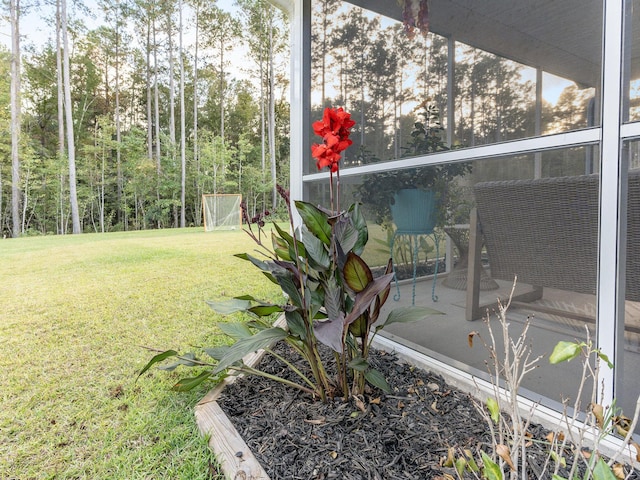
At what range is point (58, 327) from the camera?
256cm

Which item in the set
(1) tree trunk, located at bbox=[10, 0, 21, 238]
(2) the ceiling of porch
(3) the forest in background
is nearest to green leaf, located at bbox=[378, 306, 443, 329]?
(2) the ceiling of porch

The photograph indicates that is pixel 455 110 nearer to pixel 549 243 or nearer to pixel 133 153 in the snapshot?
pixel 549 243

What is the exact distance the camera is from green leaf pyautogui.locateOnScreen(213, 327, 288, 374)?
47.7 inches

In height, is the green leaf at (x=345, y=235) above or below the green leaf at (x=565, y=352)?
above

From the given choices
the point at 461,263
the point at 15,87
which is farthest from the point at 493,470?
the point at 15,87

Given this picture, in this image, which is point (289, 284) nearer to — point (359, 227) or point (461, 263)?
point (359, 227)

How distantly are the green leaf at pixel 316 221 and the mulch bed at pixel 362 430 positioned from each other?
613 millimetres

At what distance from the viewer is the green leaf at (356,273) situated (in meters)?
1.22

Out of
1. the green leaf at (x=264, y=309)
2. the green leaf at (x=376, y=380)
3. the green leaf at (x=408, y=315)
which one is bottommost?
the green leaf at (x=376, y=380)

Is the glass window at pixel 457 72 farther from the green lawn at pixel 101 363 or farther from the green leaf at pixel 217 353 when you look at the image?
the green lawn at pixel 101 363

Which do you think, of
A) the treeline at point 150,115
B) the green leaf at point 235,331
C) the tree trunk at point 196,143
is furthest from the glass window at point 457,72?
the tree trunk at point 196,143

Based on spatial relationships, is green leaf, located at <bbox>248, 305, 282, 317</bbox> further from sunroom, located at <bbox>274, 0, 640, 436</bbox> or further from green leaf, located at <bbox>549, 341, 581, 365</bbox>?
green leaf, located at <bbox>549, 341, 581, 365</bbox>

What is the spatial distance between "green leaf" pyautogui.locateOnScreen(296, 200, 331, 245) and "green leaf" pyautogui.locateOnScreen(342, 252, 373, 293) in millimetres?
155

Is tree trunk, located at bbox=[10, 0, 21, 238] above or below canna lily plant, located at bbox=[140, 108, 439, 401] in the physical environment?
above
